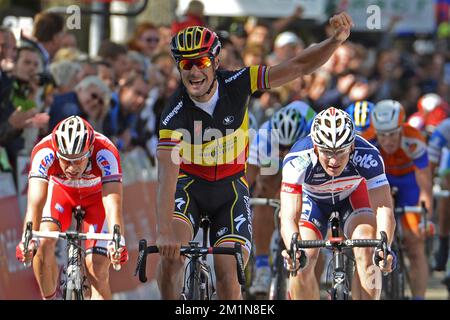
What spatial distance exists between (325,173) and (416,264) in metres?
2.96

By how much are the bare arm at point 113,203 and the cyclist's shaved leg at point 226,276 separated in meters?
0.81

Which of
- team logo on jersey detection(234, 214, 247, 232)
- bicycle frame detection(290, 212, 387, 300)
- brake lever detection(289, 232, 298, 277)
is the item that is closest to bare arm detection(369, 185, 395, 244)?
bicycle frame detection(290, 212, 387, 300)

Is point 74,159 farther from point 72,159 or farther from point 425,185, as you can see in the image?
point 425,185

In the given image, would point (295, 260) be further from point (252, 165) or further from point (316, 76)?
point (316, 76)

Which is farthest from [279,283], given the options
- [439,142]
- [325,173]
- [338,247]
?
[439,142]

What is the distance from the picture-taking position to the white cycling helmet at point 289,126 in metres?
11.8

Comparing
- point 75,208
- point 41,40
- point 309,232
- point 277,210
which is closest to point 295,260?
point 309,232

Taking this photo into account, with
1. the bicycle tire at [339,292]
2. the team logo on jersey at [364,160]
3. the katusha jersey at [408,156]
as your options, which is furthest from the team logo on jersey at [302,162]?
the katusha jersey at [408,156]

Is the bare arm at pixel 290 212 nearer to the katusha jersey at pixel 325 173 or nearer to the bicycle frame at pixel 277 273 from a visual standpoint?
the katusha jersey at pixel 325 173

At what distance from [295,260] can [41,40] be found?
573 centimetres

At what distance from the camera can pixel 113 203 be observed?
30.8ft

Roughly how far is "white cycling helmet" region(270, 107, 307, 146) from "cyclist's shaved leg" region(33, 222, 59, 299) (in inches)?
112

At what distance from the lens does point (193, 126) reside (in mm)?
8984
